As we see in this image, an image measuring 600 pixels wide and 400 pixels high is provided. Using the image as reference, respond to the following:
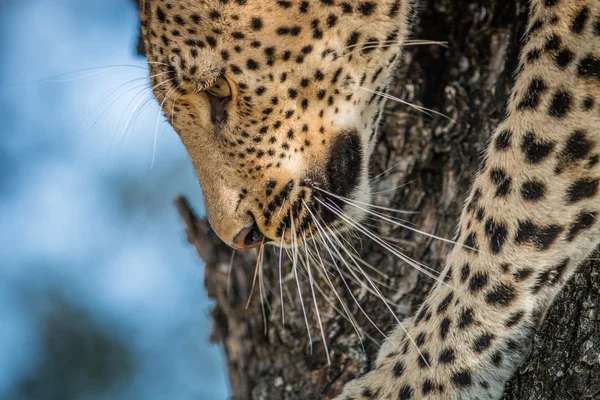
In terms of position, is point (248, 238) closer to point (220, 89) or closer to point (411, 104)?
point (220, 89)

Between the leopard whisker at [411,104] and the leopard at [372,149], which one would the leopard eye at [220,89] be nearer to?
the leopard at [372,149]

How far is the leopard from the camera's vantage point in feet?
6.15

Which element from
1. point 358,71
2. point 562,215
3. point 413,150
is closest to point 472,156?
point 413,150

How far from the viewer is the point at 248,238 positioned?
7.68ft

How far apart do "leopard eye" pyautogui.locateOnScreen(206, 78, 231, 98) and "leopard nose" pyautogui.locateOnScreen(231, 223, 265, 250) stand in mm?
375

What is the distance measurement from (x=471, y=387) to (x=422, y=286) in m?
0.71

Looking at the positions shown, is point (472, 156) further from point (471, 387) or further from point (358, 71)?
point (471, 387)

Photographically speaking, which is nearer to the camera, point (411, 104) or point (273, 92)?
point (273, 92)

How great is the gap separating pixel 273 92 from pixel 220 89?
150 millimetres

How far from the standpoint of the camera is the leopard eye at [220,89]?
220cm

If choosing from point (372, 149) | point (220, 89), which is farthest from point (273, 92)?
point (372, 149)

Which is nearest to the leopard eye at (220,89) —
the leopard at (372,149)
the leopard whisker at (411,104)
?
the leopard at (372,149)

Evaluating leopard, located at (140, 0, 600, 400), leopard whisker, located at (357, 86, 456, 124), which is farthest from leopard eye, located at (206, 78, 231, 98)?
leopard whisker, located at (357, 86, 456, 124)

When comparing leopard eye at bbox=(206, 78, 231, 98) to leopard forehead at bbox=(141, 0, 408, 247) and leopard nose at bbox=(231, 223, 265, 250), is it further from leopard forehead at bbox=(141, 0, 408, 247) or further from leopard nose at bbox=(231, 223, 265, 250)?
leopard nose at bbox=(231, 223, 265, 250)
